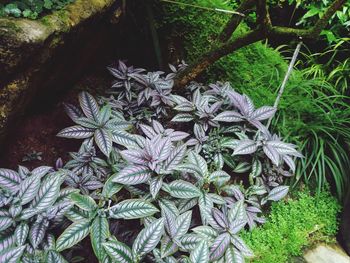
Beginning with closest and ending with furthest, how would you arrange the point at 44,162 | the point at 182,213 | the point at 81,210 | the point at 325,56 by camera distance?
the point at 81,210
the point at 182,213
the point at 44,162
the point at 325,56

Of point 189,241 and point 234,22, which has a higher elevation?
point 234,22

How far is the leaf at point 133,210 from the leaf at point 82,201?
118 mm

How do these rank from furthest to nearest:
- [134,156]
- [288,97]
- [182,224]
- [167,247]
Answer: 1. [288,97]
2. [134,156]
3. [182,224]
4. [167,247]

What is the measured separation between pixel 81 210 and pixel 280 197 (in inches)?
59.7

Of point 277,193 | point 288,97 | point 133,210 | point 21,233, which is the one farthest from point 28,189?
point 288,97

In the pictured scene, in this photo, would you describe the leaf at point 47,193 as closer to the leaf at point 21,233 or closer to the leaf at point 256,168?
the leaf at point 21,233

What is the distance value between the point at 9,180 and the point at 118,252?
0.76 metres

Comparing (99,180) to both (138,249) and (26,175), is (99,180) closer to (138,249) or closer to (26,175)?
(26,175)

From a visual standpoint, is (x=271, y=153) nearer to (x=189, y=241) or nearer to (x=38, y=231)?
(x=189, y=241)

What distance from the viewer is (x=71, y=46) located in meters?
2.30

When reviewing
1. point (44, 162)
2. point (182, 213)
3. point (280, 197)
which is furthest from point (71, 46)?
point (280, 197)

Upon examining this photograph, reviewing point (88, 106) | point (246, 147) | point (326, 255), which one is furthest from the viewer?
point (326, 255)

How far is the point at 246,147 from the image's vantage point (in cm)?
261

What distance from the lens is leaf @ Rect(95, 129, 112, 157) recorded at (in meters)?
2.30
